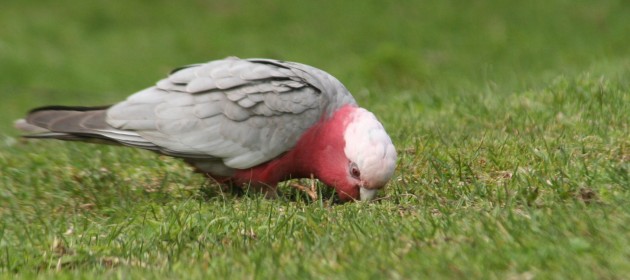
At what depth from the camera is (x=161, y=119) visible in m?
5.99

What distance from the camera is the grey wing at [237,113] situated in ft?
19.1

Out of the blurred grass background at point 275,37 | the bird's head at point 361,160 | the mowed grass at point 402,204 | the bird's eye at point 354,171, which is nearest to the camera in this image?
the mowed grass at point 402,204

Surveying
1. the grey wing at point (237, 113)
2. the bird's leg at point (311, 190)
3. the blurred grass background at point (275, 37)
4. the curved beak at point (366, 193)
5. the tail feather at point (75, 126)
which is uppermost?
the grey wing at point (237, 113)

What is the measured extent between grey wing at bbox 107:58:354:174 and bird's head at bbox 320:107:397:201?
0.93 ft

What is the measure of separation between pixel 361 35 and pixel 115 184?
29.2 ft

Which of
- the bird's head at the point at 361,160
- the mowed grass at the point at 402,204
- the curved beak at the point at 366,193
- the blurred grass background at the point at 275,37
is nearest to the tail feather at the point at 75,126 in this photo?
the mowed grass at the point at 402,204

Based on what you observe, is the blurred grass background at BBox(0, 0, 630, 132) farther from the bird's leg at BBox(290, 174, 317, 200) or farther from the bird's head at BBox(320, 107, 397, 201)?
the bird's head at BBox(320, 107, 397, 201)

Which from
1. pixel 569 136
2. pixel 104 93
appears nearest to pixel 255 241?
pixel 569 136

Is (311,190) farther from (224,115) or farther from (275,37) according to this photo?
(275,37)

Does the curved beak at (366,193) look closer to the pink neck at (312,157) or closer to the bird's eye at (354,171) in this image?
the bird's eye at (354,171)

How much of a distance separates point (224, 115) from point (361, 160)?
0.98 meters

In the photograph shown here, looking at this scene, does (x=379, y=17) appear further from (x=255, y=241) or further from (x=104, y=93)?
(x=255, y=241)

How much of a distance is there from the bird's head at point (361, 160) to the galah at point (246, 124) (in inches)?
0.4

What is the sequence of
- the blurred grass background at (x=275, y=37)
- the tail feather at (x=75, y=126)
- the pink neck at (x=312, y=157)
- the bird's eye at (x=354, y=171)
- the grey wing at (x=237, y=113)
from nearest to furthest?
the bird's eye at (x=354, y=171)
the pink neck at (x=312, y=157)
the grey wing at (x=237, y=113)
the tail feather at (x=75, y=126)
the blurred grass background at (x=275, y=37)
